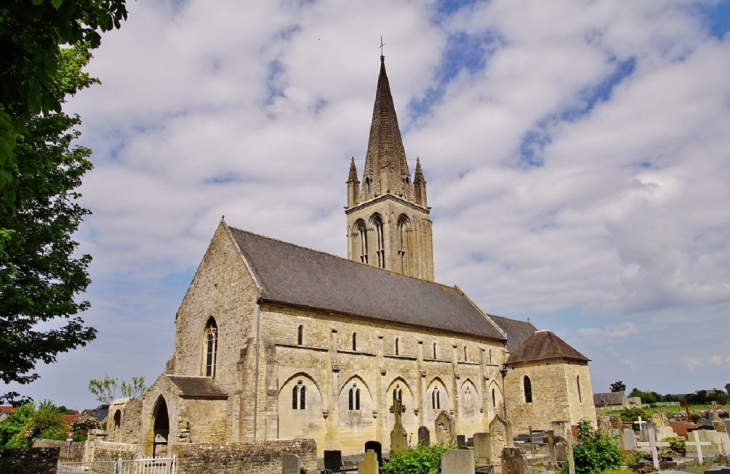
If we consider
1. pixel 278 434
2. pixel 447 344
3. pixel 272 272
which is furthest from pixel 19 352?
pixel 447 344

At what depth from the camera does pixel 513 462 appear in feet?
54.4

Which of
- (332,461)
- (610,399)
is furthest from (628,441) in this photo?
(610,399)

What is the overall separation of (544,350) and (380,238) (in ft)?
77.1

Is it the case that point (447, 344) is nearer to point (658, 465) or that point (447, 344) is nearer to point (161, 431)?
point (658, 465)

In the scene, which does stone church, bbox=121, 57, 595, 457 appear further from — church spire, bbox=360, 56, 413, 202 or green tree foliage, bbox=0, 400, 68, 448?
church spire, bbox=360, 56, 413, 202

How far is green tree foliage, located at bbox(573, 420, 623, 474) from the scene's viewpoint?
684 inches

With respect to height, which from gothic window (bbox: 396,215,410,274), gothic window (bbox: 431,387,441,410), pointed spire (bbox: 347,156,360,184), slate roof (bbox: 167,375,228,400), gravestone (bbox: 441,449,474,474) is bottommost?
gravestone (bbox: 441,449,474,474)

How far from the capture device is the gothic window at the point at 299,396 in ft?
83.3

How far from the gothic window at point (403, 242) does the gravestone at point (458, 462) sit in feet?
142

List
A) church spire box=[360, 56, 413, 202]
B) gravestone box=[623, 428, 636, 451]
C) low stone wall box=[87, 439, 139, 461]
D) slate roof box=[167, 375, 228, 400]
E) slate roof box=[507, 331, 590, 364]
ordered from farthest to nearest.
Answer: church spire box=[360, 56, 413, 202]
slate roof box=[507, 331, 590, 364]
gravestone box=[623, 428, 636, 451]
slate roof box=[167, 375, 228, 400]
low stone wall box=[87, 439, 139, 461]

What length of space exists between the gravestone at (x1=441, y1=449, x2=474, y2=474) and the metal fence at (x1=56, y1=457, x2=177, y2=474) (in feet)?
29.5

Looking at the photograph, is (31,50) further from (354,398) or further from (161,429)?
(354,398)

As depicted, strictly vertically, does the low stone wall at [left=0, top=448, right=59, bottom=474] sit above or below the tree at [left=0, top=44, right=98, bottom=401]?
below

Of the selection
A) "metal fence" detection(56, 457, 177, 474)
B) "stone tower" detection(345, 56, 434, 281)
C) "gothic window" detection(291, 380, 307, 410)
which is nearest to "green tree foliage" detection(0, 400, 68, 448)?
"metal fence" detection(56, 457, 177, 474)
